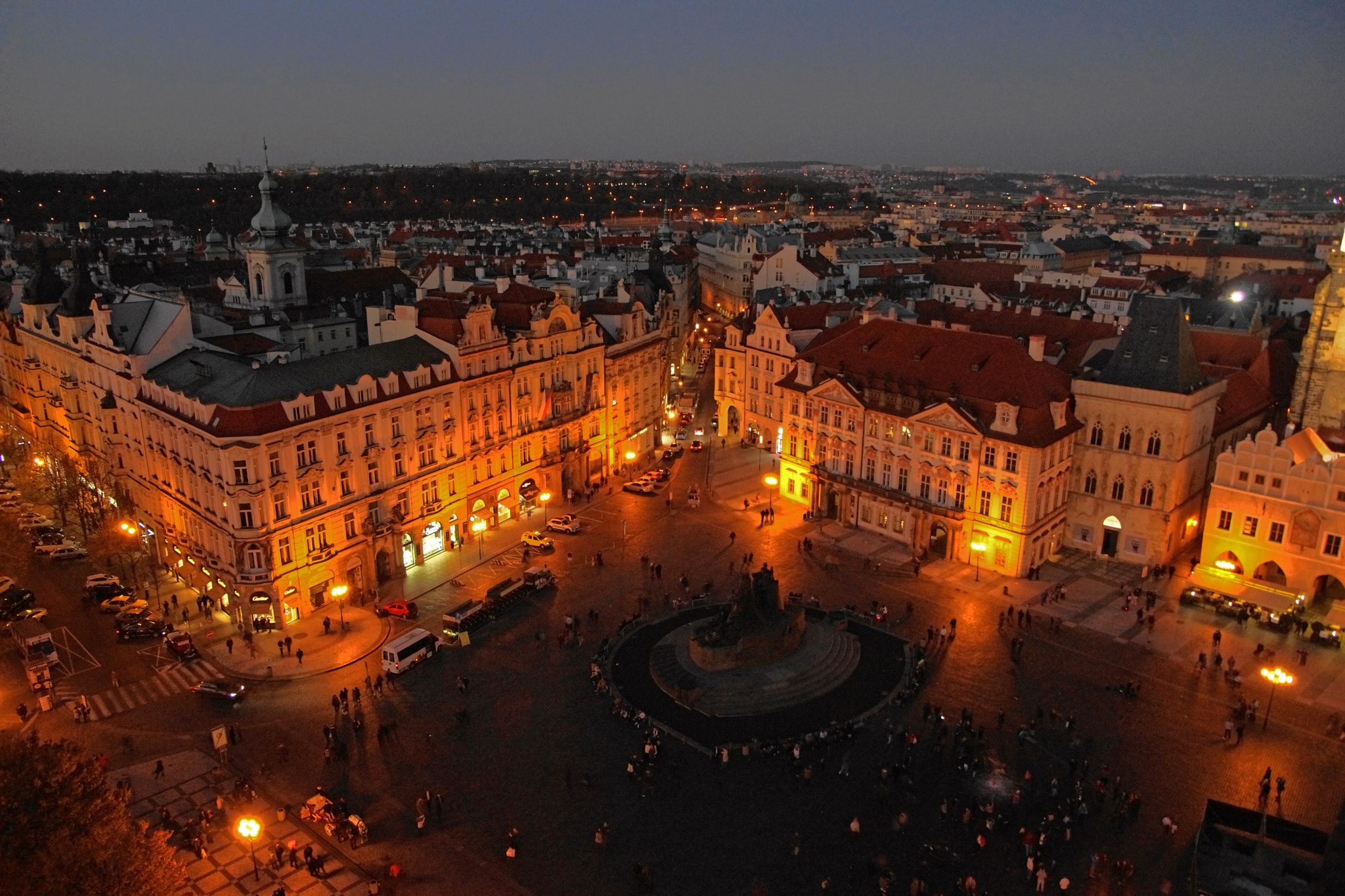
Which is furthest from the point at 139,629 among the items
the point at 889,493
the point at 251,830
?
the point at 889,493

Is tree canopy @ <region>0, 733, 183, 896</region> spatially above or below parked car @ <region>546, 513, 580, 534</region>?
above

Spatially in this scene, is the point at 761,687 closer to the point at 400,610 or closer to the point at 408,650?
the point at 408,650

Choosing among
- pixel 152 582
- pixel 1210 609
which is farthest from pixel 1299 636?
pixel 152 582

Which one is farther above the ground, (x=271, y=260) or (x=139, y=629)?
(x=271, y=260)

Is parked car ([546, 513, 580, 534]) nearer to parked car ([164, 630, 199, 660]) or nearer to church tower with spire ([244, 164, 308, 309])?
parked car ([164, 630, 199, 660])

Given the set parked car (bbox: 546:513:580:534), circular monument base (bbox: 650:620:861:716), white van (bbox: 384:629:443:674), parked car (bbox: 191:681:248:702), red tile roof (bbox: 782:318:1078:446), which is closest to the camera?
circular monument base (bbox: 650:620:861:716)

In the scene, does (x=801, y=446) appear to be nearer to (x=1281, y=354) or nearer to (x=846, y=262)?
(x=1281, y=354)

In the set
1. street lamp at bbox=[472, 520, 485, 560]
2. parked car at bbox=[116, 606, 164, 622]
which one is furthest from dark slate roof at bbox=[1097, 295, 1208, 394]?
parked car at bbox=[116, 606, 164, 622]
